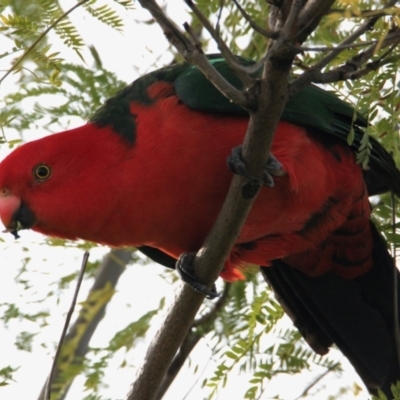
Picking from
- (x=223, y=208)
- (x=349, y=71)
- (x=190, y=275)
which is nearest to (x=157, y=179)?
(x=190, y=275)

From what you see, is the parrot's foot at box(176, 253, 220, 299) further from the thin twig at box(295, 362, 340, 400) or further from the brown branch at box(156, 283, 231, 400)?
the thin twig at box(295, 362, 340, 400)

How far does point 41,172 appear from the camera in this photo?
3.32m

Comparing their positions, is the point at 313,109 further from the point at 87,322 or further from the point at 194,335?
the point at 87,322

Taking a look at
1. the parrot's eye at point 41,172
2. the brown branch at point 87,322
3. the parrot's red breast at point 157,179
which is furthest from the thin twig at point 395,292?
the parrot's eye at point 41,172

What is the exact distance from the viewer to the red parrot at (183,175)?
3225 millimetres

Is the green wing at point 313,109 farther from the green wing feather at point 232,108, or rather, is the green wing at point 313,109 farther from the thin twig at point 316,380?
the thin twig at point 316,380

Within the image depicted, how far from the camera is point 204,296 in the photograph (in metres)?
3.06

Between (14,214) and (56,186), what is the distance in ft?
0.69

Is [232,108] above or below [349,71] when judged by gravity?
above

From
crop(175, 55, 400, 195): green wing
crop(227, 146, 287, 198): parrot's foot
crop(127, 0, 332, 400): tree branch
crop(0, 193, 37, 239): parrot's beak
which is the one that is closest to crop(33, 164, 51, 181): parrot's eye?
crop(0, 193, 37, 239): parrot's beak

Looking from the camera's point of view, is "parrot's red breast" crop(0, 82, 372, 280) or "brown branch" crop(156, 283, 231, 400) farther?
"brown branch" crop(156, 283, 231, 400)

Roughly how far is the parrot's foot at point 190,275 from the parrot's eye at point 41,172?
2.21 ft

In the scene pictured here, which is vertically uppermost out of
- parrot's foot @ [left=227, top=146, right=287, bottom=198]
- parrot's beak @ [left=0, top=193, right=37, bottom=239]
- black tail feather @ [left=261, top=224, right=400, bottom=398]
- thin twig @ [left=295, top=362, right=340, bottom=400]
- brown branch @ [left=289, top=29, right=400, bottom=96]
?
brown branch @ [left=289, top=29, right=400, bottom=96]

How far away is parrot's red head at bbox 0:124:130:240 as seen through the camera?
3.25 meters
